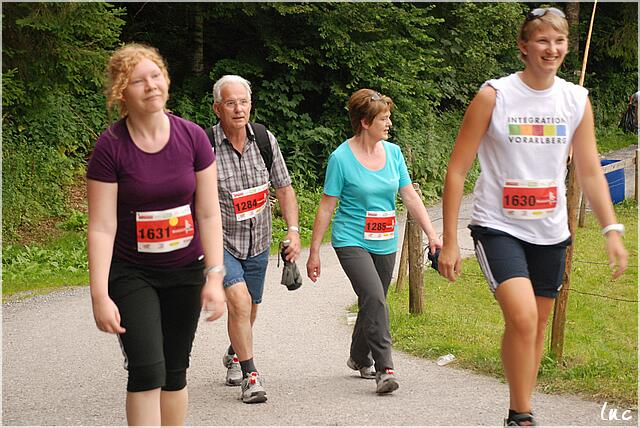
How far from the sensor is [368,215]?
6590mm

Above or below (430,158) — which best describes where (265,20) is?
above

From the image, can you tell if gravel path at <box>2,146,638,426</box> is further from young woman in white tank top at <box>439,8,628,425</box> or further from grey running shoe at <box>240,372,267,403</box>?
young woman in white tank top at <box>439,8,628,425</box>

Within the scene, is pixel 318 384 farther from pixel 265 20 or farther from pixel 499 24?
pixel 499 24

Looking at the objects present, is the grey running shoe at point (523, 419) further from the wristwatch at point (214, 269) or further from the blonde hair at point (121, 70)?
the blonde hair at point (121, 70)

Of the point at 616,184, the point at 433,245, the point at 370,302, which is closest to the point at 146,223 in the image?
the point at 370,302

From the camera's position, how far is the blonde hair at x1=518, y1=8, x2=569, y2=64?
482 cm

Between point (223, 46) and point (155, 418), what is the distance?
17.9 meters

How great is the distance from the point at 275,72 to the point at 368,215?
14.6 metres

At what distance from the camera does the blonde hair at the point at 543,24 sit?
15.8ft

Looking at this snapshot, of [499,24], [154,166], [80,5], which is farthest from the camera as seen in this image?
[499,24]

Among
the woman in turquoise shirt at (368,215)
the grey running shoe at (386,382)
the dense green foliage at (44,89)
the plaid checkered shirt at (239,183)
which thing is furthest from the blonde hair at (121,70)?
the dense green foliage at (44,89)

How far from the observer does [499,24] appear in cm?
2575

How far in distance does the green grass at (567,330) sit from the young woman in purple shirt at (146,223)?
2.95 metres

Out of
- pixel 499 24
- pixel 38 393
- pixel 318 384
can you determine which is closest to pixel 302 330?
pixel 318 384
